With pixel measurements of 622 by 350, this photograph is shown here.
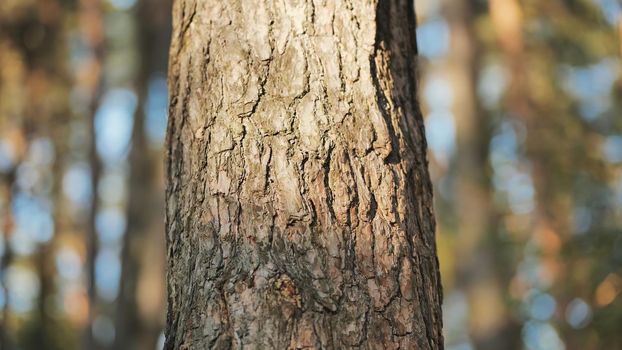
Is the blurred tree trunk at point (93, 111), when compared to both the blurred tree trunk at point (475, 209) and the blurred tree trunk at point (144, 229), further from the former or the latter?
the blurred tree trunk at point (475, 209)

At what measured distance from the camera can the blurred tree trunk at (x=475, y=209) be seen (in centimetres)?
909

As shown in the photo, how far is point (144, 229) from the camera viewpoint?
986 cm

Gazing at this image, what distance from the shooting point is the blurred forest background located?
921cm

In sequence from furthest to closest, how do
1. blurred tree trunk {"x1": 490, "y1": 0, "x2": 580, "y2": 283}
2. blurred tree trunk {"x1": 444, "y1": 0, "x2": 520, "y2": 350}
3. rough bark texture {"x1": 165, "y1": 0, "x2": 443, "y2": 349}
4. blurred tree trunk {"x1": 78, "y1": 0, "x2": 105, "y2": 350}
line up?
blurred tree trunk {"x1": 490, "y1": 0, "x2": 580, "y2": 283}, blurred tree trunk {"x1": 78, "y1": 0, "x2": 105, "y2": 350}, blurred tree trunk {"x1": 444, "y1": 0, "x2": 520, "y2": 350}, rough bark texture {"x1": 165, "y1": 0, "x2": 443, "y2": 349}

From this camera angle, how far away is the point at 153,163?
36.8 ft

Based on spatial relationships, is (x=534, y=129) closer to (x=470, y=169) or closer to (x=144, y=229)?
(x=470, y=169)

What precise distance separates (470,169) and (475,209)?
493 mm

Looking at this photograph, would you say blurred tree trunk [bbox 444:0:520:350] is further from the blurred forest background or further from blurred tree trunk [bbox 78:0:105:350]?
blurred tree trunk [bbox 78:0:105:350]

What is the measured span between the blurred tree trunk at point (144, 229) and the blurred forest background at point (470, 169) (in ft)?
0.07

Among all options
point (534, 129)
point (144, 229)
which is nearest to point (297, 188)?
point (144, 229)

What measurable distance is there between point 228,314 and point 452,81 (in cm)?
913

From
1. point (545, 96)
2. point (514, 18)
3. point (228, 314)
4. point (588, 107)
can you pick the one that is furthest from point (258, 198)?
point (588, 107)

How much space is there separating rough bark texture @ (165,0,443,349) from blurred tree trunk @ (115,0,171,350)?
7.32m

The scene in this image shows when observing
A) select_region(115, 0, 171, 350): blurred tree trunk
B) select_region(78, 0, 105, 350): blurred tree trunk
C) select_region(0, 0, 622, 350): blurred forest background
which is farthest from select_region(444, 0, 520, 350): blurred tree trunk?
select_region(78, 0, 105, 350): blurred tree trunk
